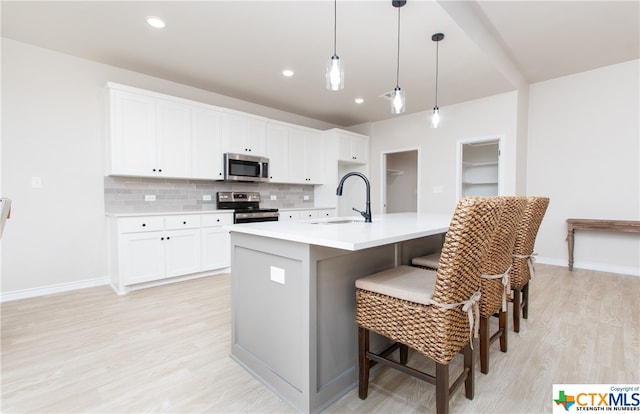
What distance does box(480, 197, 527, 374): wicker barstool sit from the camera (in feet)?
5.28

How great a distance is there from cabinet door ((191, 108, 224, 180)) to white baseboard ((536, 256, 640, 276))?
4916 millimetres

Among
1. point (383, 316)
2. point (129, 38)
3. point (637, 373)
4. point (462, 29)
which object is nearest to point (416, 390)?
point (383, 316)

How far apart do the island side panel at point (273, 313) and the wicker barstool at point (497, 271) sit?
97cm

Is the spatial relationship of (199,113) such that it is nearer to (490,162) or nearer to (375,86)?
(375,86)

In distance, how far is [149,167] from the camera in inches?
139

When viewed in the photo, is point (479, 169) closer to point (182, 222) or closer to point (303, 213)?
point (303, 213)

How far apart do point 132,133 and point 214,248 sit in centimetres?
163

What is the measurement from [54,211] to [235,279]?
2.68 meters

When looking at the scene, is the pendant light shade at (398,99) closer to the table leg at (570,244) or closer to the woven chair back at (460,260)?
the woven chair back at (460,260)

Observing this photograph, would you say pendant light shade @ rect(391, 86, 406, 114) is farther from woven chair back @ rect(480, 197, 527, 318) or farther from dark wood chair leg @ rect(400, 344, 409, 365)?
dark wood chair leg @ rect(400, 344, 409, 365)

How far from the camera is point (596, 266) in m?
4.16

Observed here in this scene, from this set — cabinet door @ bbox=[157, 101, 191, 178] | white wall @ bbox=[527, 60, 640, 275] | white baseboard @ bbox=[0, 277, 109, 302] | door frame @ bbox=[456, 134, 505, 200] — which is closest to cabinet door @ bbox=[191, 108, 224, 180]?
cabinet door @ bbox=[157, 101, 191, 178]

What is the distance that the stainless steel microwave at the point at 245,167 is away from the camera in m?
4.15

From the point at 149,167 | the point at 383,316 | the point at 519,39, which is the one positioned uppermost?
the point at 519,39
